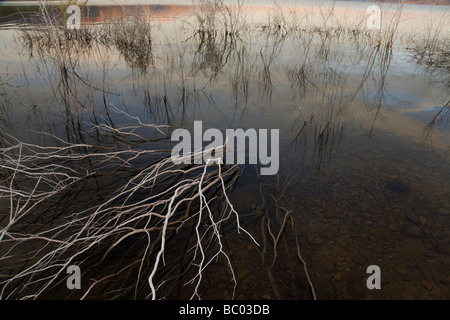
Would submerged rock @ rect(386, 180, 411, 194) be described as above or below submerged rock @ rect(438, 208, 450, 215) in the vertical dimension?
above

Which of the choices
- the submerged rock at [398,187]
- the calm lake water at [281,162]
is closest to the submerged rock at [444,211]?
the calm lake water at [281,162]

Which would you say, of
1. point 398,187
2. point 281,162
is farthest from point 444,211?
point 281,162

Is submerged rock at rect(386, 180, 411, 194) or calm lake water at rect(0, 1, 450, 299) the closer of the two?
calm lake water at rect(0, 1, 450, 299)

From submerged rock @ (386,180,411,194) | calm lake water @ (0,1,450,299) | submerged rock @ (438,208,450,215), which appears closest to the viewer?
calm lake water @ (0,1,450,299)

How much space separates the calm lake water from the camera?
6.15 feet

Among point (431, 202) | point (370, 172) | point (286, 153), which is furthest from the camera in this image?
point (286, 153)

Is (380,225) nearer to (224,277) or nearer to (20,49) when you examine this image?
(224,277)

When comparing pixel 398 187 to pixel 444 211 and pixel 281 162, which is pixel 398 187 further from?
pixel 281 162

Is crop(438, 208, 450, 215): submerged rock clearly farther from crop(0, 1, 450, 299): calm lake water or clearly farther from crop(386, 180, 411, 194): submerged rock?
crop(386, 180, 411, 194): submerged rock

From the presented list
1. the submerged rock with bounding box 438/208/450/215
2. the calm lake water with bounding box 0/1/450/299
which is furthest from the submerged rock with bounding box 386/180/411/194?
the submerged rock with bounding box 438/208/450/215
